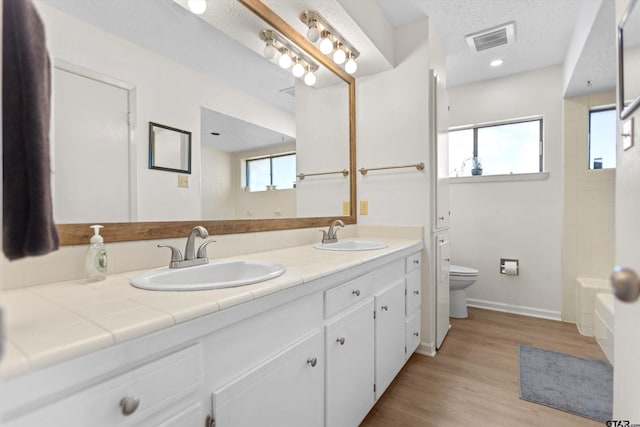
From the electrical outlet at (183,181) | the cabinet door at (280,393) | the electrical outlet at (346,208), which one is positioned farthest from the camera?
the electrical outlet at (346,208)

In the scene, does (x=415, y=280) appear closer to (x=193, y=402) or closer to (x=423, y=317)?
(x=423, y=317)

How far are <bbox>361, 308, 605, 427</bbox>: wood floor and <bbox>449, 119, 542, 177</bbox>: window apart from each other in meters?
1.53

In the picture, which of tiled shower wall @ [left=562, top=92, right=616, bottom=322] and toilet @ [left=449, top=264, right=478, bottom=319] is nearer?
tiled shower wall @ [left=562, top=92, right=616, bottom=322]

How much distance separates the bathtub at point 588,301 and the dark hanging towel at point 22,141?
3343 mm

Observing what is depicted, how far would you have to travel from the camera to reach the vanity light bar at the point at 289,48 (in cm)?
166

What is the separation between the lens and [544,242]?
111 inches

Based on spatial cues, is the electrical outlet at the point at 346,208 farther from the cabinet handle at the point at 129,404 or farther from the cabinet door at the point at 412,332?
the cabinet handle at the point at 129,404

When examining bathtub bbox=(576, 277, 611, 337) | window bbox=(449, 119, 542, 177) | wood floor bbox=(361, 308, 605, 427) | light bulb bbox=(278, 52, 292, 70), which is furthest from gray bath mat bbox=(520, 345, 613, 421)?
light bulb bbox=(278, 52, 292, 70)

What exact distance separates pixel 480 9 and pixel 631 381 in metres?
2.21

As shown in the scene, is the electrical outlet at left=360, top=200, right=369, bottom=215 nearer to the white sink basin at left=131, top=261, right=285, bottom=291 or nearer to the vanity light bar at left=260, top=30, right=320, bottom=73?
the vanity light bar at left=260, top=30, right=320, bottom=73

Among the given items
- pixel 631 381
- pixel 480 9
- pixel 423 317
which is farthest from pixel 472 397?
pixel 480 9

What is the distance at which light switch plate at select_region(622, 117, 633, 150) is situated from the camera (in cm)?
99

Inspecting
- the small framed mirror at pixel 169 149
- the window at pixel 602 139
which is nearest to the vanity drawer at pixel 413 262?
the small framed mirror at pixel 169 149

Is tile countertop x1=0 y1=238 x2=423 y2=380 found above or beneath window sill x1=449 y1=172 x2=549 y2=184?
beneath
